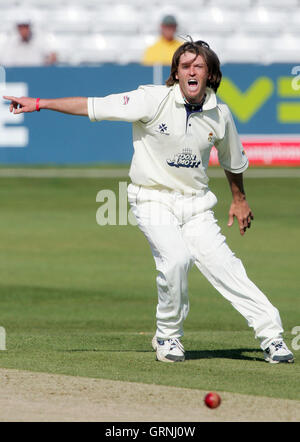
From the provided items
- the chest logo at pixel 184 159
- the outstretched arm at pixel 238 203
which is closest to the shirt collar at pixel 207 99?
the chest logo at pixel 184 159

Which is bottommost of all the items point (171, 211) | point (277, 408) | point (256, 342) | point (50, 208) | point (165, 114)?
point (277, 408)

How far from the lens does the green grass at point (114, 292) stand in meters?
6.80

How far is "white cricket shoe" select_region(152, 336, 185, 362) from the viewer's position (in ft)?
23.1

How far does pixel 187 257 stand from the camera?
Result: 6.91m

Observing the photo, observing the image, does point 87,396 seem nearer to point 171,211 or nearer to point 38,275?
point 171,211

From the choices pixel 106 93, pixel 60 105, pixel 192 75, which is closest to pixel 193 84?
pixel 192 75

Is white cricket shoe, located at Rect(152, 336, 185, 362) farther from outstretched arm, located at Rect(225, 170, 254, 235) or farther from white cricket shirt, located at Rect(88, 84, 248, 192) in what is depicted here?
white cricket shirt, located at Rect(88, 84, 248, 192)

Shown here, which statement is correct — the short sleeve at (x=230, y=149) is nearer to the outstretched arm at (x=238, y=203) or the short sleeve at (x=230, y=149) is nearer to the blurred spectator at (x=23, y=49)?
the outstretched arm at (x=238, y=203)

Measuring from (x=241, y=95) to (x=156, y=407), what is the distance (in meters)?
16.7

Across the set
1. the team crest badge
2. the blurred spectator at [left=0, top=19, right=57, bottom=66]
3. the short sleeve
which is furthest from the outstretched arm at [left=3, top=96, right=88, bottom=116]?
the blurred spectator at [left=0, top=19, right=57, bottom=66]

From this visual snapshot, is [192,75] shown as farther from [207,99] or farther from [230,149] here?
[230,149]

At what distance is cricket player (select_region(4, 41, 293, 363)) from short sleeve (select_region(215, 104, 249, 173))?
1 cm

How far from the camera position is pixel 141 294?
11.4 meters

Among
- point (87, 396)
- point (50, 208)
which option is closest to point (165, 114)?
point (87, 396)
